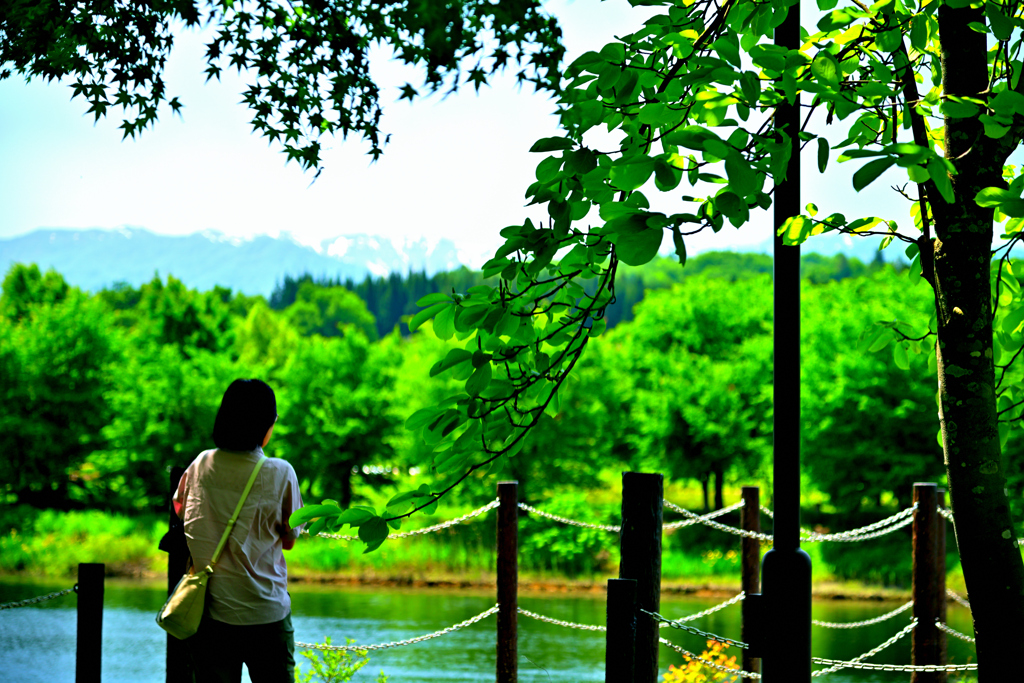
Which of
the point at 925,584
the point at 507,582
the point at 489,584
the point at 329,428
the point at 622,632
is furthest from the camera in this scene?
the point at 329,428

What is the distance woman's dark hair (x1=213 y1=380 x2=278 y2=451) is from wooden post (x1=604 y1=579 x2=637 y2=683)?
1697mm

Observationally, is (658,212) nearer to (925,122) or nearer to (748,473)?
(925,122)

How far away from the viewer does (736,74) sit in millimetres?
2021

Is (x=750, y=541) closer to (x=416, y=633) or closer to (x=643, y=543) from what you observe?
(x=643, y=543)

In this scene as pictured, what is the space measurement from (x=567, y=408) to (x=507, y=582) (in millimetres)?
20692

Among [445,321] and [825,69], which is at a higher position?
[825,69]

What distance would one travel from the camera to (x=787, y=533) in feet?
7.79

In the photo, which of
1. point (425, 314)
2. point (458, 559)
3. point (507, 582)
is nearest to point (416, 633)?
point (458, 559)

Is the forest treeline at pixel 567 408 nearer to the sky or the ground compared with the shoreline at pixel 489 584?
nearer to the sky

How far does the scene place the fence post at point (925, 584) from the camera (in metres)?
6.05

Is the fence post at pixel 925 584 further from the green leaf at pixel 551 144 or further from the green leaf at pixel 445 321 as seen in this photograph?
the green leaf at pixel 551 144

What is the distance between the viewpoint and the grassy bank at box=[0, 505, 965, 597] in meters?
23.2

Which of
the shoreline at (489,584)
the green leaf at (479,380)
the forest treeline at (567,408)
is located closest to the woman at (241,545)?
the green leaf at (479,380)

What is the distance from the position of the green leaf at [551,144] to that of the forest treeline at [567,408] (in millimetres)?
23062
